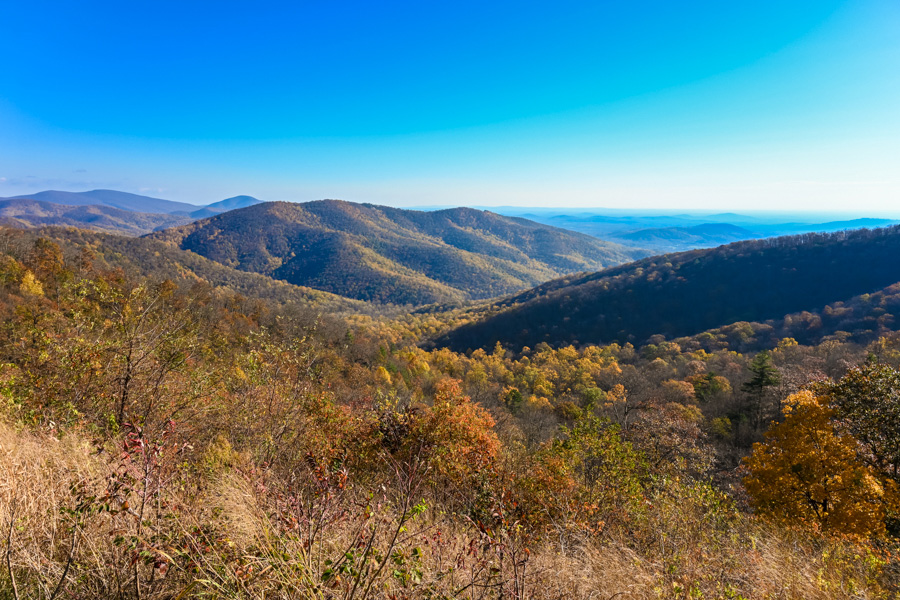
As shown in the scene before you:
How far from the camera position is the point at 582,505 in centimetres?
889

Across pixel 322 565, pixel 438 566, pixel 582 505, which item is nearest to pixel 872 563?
pixel 582 505

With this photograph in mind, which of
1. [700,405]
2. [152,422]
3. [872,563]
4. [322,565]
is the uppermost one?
[322,565]

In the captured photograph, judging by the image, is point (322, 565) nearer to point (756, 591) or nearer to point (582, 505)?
point (756, 591)

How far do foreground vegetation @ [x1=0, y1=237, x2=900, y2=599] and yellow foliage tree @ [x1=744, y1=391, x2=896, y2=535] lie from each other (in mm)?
57

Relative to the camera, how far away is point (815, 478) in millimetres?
11242

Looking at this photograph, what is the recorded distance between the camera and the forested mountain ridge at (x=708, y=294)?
9356cm

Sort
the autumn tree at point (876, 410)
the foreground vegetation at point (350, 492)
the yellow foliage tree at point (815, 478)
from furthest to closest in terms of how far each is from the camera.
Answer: the yellow foliage tree at point (815, 478) < the autumn tree at point (876, 410) < the foreground vegetation at point (350, 492)

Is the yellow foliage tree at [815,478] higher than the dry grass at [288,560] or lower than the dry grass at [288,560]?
lower

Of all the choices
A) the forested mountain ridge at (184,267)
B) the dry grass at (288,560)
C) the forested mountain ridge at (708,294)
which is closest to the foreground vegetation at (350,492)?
the dry grass at (288,560)

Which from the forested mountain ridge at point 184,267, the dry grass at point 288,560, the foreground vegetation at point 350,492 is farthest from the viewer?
the forested mountain ridge at point 184,267

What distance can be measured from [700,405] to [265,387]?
40167 millimetres

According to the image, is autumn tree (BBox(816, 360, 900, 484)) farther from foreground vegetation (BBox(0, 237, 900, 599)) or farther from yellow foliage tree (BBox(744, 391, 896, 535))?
yellow foliage tree (BBox(744, 391, 896, 535))

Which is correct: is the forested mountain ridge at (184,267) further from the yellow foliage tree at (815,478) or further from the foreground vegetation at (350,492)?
the yellow foliage tree at (815,478)

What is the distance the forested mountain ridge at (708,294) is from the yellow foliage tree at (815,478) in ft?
270
